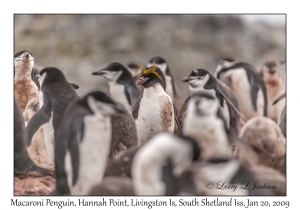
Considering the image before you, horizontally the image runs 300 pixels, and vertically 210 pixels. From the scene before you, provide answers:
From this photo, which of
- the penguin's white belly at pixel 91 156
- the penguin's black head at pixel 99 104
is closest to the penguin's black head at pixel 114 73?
the penguin's black head at pixel 99 104

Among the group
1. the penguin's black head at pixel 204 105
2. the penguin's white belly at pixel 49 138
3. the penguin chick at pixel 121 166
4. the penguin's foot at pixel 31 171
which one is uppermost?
the penguin's black head at pixel 204 105

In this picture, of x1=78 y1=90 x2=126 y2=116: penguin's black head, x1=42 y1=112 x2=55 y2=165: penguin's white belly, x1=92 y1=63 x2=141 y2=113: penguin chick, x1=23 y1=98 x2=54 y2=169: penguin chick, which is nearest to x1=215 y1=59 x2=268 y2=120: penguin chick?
x1=92 y1=63 x2=141 y2=113: penguin chick

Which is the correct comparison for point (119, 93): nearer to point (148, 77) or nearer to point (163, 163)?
point (148, 77)

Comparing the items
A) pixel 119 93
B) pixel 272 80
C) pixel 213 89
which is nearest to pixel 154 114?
pixel 213 89

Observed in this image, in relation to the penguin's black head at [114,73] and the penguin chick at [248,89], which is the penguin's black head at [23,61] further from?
the penguin chick at [248,89]

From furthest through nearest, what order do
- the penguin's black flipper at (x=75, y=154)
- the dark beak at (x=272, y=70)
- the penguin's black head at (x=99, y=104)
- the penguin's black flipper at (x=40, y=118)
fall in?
the dark beak at (x=272, y=70) < the penguin's black flipper at (x=40, y=118) < the penguin's black head at (x=99, y=104) < the penguin's black flipper at (x=75, y=154)

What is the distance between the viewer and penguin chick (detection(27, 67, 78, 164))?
508 centimetres

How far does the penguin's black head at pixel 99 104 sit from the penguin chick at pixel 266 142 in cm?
107

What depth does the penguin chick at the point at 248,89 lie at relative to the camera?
8.42m

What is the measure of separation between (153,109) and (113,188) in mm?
1945

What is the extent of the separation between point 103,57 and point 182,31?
372 centimetres

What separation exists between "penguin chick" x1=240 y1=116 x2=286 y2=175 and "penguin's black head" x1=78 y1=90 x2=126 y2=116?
1.07 meters
